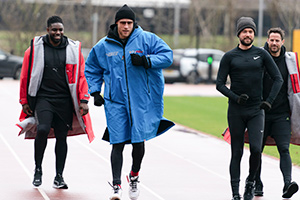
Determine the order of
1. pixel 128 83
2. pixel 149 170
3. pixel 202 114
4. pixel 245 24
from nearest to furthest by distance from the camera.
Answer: pixel 128 83
pixel 245 24
pixel 149 170
pixel 202 114

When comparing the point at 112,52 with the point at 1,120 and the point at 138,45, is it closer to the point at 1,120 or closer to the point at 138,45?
the point at 138,45

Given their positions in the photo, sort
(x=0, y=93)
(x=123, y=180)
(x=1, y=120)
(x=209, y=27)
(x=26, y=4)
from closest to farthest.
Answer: (x=123, y=180) < (x=1, y=120) < (x=0, y=93) < (x=26, y=4) < (x=209, y=27)

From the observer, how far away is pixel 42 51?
867cm

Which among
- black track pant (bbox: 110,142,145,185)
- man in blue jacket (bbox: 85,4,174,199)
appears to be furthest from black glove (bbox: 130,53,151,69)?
black track pant (bbox: 110,142,145,185)

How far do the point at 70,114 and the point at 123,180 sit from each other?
1.25 metres

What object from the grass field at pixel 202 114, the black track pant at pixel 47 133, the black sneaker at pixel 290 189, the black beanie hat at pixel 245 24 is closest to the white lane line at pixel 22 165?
the black track pant at pixel 47 133

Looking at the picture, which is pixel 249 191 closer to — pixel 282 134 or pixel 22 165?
pixel 282 134

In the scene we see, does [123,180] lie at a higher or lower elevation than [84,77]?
lower

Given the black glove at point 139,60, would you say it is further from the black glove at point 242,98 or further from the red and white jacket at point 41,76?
the red and white jacket at point 41,76

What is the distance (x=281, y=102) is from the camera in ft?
28.4

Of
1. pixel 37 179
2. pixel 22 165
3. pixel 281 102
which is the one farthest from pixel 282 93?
pixel 22 165

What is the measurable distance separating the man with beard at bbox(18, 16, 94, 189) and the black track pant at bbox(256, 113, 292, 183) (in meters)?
2.03

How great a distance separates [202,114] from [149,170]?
1011 cm

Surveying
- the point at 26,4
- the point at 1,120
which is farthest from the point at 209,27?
the point at 1,120
